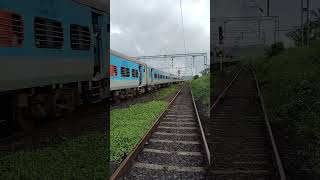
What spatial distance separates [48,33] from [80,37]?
2.03 metres

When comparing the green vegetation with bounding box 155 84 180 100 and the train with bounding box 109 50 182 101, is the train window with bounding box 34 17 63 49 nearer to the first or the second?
the train with bounding box 109 50 182 101

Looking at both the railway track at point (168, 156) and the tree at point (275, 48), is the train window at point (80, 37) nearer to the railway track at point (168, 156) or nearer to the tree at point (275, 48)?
the railway track at point (168, 156)

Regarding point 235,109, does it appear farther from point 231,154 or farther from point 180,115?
point 231,154

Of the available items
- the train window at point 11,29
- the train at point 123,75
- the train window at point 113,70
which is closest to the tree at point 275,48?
the train at point 123,75

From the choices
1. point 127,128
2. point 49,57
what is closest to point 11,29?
point 49,57

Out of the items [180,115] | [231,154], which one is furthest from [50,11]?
[180,115]

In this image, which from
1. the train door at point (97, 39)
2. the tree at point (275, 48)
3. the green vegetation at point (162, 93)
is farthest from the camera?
Result: the tree at point (275, 48)

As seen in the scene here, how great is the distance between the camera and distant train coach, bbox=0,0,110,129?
9.16 m

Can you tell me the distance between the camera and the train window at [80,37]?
12.1 m

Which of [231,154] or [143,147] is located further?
[143,147]

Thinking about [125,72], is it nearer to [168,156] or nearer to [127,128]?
[127,128]

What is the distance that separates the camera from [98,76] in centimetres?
1476

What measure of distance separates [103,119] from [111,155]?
211 inches

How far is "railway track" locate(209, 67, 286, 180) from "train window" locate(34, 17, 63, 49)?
4.19 meters
